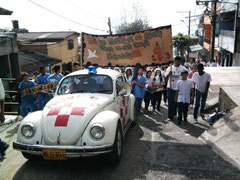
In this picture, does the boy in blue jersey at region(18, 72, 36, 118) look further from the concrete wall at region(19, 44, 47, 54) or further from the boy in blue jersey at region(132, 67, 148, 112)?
Result: the concrete wall at region(19, 44, 47, 54)

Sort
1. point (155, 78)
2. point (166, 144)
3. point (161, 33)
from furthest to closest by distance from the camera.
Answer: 1. point (155, 78)
2. point (161, 33)
3. point (166, 144)

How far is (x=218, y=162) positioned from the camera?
4688 mm

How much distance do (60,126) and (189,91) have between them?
4175 mm

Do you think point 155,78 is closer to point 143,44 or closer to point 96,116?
point 143,44

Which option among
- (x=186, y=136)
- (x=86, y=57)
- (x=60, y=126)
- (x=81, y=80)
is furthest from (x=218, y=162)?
(x=86, y=57)

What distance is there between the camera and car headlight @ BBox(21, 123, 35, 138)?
443 cm

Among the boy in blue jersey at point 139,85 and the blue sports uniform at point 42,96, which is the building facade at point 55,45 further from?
the boy in blue jersey at point 139,85

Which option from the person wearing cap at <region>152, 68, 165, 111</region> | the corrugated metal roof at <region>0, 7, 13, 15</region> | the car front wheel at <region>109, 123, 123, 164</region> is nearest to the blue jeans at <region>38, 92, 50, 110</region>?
the person wearing cap at <region>152, 68, 165, 111</region>

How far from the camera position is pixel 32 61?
813 inches

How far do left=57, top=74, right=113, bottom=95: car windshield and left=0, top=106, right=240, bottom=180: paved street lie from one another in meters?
1.46

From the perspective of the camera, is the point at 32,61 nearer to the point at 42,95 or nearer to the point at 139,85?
the point at 42,95

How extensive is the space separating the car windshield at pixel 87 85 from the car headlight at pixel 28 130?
1396 mm

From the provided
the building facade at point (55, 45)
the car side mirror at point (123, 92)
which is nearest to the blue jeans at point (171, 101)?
the car side mirror at point (123, 92)

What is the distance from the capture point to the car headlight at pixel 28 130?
4.43 m
